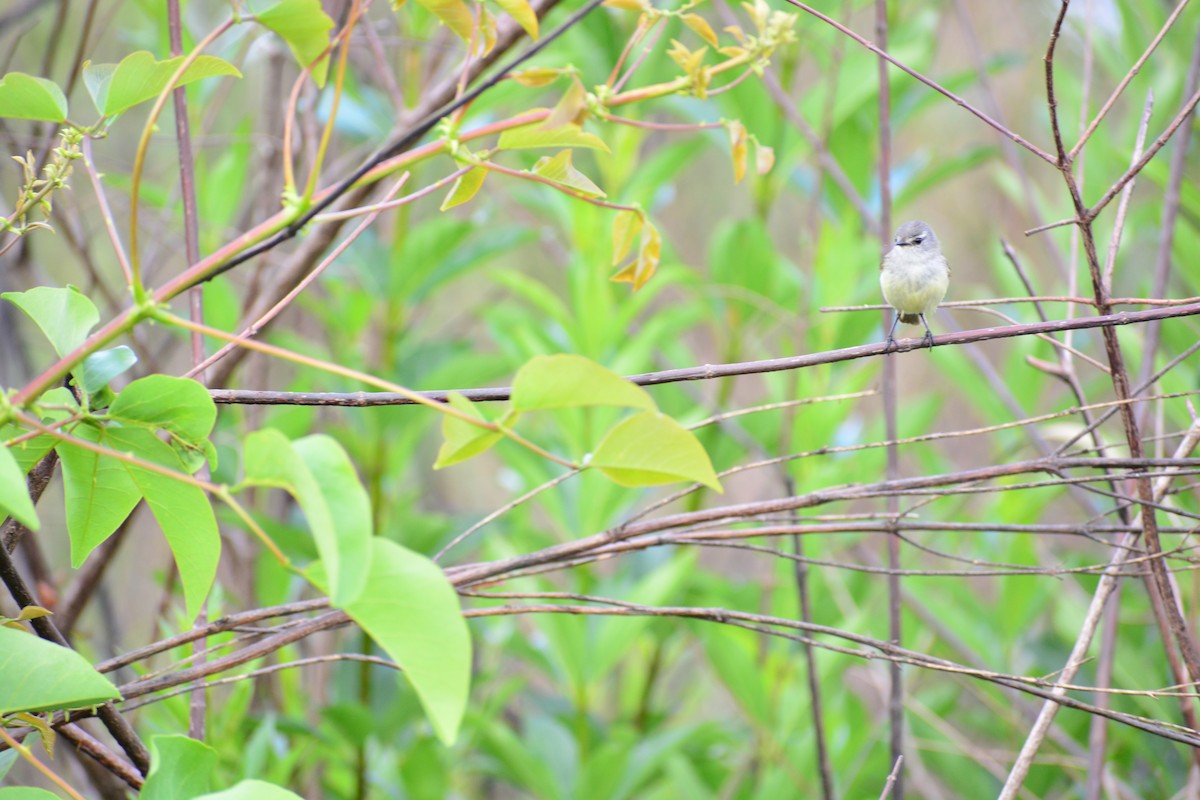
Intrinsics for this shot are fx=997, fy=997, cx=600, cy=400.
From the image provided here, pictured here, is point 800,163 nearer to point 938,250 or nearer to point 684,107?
point 684,107

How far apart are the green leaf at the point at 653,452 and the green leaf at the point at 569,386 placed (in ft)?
0.06

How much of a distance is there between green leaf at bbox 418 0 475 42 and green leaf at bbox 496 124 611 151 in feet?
0.28

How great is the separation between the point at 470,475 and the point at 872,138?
2496mm

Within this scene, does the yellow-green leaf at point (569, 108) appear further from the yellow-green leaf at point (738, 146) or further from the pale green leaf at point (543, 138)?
the yellow-green leaf at point (738, 146)

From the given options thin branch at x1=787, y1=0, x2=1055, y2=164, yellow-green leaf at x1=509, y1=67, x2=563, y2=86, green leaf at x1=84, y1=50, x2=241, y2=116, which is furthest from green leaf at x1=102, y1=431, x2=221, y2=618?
thin branch at x1=787, y1=0, x2=1055, y2=164

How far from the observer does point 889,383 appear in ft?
4.22

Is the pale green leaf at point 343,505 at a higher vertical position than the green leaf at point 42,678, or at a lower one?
higher

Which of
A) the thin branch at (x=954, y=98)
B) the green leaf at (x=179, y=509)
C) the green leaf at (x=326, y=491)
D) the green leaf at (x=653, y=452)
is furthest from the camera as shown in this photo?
the thin branch at (x=954, y=98)

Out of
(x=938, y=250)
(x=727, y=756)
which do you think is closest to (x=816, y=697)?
(x=938, y=250)

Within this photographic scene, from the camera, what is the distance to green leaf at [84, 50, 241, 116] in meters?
0.72

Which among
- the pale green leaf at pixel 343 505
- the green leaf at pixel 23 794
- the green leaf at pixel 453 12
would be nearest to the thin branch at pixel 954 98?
the green leaf at pixel 453 12

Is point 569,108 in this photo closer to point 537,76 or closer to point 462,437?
point 537,76

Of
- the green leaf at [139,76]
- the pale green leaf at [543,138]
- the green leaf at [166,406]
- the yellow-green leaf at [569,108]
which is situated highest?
the green leaf at [139,76]

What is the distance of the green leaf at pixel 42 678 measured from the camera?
0.62m
